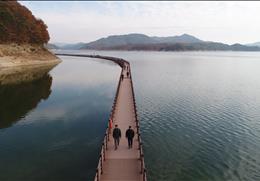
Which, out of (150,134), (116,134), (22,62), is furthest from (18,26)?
(116,134)

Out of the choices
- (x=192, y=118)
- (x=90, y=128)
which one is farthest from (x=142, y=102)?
(x=90, y=128)

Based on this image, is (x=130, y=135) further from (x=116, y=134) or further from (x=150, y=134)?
(x=150, y=134)

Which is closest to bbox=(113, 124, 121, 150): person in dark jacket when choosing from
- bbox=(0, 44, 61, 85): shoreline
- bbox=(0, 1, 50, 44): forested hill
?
bbox=(0, 44, 61, 85): shoreline

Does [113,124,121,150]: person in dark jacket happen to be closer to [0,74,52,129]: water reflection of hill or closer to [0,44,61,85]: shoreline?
[0,74,52,129]: water reflection of hill

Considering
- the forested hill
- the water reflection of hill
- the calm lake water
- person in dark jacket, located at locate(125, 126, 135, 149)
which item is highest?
the forested hill

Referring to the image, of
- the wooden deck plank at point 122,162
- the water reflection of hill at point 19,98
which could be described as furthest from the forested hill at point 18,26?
the wooden deck plank at point 122,162

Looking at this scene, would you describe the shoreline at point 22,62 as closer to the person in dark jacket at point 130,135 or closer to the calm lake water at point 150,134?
the calm lake water at point 150,134

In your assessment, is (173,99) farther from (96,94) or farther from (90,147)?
(90,147)
